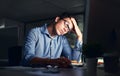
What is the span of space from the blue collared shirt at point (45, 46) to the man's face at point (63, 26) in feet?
0.24

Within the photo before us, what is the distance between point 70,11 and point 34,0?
1.82 feet

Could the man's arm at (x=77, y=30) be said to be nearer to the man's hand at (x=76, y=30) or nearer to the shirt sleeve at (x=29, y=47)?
the man's hand at (x=76, y=30)

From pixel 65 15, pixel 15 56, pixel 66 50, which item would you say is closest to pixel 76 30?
pixel 65 15

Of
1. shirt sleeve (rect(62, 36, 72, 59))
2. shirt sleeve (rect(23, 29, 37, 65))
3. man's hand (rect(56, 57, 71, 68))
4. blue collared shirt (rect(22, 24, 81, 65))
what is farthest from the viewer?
shirt sleeve (rect(62, 36, 72, 59))

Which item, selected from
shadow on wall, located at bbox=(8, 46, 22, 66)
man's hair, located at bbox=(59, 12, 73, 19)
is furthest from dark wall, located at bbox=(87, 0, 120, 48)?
man's hair, located at bbox=(59, 12, 73, 19)

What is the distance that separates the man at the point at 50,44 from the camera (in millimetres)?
2489

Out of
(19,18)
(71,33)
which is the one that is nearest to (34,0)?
(19,18)

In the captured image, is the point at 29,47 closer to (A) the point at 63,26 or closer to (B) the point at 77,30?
(A) the point at 63,26

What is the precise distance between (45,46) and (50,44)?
0.08m

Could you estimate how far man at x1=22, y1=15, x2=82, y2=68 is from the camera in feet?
8.17

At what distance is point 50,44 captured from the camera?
266 centimetres

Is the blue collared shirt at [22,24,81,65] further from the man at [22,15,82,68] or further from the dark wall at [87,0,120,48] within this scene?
the dark wall at [87,0,120,48]

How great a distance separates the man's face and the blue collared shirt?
0.07 metres

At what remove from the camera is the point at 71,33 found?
9.44 ft
